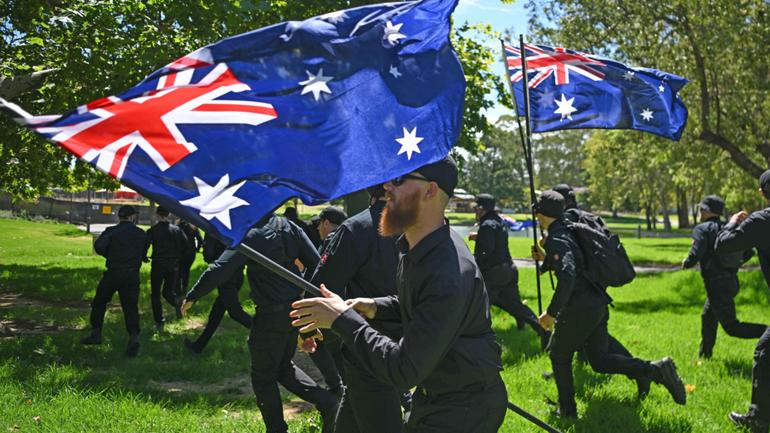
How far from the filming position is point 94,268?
2005cm

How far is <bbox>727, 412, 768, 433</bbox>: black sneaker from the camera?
5.83 m

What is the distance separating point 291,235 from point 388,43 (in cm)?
246

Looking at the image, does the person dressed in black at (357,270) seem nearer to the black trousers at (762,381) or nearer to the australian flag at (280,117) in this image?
the australian flag at (280,117)

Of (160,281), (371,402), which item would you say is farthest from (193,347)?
(371,402)

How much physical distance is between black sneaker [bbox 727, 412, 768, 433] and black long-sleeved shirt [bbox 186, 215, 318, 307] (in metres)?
3.99

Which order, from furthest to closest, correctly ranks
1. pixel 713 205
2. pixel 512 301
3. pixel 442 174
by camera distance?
pixel 512 301, pixel 713 205, pixel 442 174

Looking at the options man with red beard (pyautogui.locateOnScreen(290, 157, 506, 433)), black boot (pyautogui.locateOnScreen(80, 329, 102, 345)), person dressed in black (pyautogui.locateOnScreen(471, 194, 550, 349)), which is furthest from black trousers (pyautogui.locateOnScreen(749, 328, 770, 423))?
black boot (pyautogui.locateOnScreen(80, 329, 102, 345))

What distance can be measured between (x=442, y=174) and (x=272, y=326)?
286 centimetres

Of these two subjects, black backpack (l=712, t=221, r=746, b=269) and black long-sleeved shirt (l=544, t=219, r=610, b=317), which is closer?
black long-sleeved shirt (l=544, t=219, r=610, b=317)

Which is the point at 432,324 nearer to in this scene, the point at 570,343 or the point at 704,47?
the point at 570,343

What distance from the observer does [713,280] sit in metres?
9.01

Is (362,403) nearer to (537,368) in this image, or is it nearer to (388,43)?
(388,43)

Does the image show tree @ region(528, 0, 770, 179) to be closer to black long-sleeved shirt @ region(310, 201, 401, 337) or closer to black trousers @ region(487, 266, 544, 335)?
black trousers @ region(487, 266, 544, 335)

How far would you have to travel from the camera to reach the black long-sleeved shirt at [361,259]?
462 centimetres
